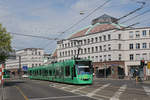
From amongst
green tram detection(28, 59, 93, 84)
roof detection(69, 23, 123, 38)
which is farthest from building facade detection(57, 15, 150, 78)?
green tram detection(28, 59, 93, 84)

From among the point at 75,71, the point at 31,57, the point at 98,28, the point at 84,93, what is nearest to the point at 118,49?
the point at 98,28

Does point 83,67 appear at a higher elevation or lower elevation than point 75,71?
higher

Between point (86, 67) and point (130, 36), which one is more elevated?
point (130, 36)

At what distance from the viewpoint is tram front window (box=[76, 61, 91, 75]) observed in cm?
2603

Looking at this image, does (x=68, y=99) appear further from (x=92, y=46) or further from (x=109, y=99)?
(x=92, y=46)

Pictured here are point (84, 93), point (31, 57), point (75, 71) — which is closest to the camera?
point (84, 93)

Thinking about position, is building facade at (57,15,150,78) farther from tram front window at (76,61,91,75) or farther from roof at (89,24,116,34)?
tram front window at (76,61,91,75)

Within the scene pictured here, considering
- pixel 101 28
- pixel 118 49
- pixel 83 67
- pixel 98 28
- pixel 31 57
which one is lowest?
pixel 83 67

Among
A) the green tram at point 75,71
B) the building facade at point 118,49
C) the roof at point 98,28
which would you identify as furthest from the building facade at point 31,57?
the green tram at point 75,71

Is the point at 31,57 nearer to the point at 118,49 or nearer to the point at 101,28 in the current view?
the point at 101,28

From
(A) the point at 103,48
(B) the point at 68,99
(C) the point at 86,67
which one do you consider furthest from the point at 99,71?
(B) the point at 68,99

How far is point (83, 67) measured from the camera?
86.5 ft

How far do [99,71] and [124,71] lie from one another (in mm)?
7116

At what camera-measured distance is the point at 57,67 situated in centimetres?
3425
